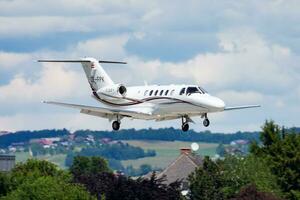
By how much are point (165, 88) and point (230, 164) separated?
46834 millimetres

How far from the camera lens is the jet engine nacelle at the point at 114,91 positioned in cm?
10700

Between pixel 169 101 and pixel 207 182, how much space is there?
52.6 m

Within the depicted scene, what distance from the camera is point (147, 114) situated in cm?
10219

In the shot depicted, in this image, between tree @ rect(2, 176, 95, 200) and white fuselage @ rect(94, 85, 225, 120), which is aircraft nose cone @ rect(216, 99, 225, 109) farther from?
tree @ rect(2, 176, 95, 200)

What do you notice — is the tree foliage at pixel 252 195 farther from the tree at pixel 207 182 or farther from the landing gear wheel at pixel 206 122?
the landing gear wheel at pixel 206 122

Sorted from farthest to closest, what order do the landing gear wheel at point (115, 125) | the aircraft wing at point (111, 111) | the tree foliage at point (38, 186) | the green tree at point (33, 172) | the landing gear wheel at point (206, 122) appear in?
1. the green tree at point (33, 172)
2. the tree foliage at point (38, 186)
3. the landing gear wheel at point (115, 125)
4. the aircraft wing at point (111, 111)
5. the landing gear wheel at point (206, 122)

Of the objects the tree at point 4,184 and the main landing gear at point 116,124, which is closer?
the main landing gear at point 116,124

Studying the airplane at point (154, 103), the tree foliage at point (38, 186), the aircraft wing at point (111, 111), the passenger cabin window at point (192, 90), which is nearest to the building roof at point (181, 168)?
the tree foliage at point (38, 186)

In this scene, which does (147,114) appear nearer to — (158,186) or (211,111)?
(211,111)

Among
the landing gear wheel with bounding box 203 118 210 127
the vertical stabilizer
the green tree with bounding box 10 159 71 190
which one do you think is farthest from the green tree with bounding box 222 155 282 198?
the landing gear wheel with bounding box 203 118 210 127

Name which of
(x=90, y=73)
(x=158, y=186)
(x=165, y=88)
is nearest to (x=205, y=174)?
(x=158, y=186)

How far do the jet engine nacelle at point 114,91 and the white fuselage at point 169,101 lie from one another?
0.37 ft

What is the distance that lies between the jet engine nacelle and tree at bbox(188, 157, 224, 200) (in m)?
43.7

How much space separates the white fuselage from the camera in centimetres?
9938
